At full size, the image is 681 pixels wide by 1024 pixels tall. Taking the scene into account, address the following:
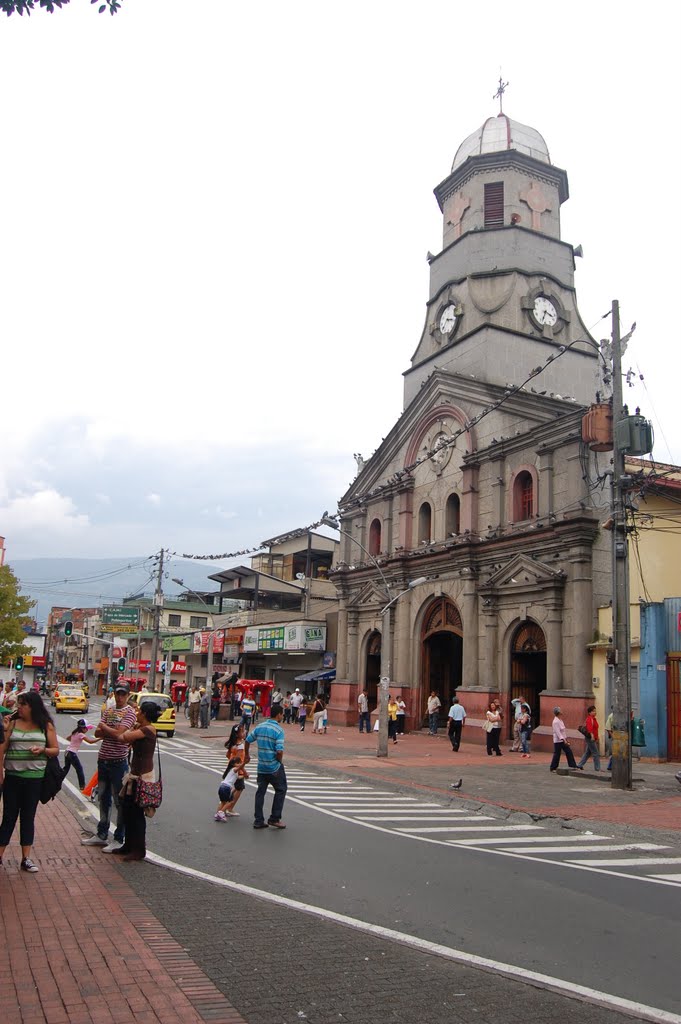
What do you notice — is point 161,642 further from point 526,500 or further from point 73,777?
point 73,777

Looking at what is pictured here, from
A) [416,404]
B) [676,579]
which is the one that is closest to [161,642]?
[416,404]

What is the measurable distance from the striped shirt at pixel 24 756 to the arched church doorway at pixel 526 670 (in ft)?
78.0

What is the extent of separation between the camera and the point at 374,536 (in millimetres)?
41469

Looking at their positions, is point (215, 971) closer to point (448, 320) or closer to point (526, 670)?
point (526, 670)

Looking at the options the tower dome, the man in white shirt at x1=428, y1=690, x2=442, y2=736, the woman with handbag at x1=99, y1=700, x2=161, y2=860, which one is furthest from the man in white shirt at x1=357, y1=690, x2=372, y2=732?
the woman with handbag at x1=99, y1=700, x2=161, y2=860

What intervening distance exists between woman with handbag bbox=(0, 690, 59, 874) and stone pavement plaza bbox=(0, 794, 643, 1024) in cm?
54

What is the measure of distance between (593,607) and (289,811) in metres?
16.1

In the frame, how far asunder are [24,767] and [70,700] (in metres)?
40.3

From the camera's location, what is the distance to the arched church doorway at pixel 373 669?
40000mm

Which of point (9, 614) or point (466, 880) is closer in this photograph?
point (466, 880)

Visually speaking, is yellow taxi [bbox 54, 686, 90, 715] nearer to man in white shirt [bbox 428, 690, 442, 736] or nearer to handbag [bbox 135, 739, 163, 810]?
man in white shirt [bbox 428, 690, 442, 736]

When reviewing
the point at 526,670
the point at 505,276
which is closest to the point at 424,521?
the point at 526,670

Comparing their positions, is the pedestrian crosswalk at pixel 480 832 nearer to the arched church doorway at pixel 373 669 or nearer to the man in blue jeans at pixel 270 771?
the man in blue jeans at pixel 270 771

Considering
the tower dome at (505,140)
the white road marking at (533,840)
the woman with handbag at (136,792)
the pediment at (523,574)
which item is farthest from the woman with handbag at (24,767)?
the tower dome at (505,140)
